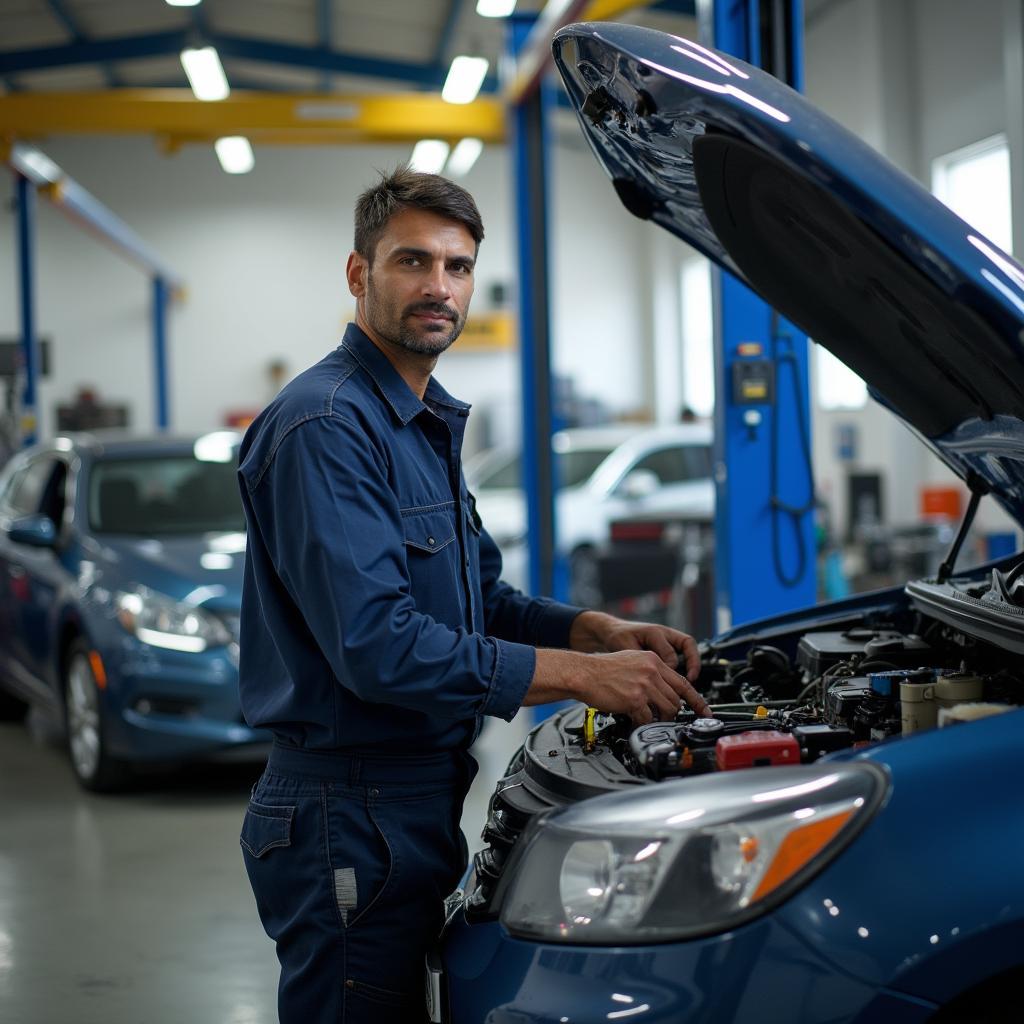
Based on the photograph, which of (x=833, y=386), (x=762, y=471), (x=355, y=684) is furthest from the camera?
(x=833, y=386)

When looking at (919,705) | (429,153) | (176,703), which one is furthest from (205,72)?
(919,705)

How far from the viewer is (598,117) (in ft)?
6.54

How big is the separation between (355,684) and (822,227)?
2.91 feet

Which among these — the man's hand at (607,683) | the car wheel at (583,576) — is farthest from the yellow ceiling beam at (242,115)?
the man's hand at (607,683)

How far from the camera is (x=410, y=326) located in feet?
6.36

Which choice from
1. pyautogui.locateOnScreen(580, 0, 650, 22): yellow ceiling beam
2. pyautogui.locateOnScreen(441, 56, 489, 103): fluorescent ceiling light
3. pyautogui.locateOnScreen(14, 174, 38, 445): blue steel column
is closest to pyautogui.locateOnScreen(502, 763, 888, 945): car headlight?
pyautogui.locateOnScreen(580, 0, 650, 22): yellow ceiling beam

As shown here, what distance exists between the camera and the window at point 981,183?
10414mm

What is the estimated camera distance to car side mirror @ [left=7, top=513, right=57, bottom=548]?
16.8 feet

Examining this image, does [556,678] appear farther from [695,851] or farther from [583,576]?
[583,576]

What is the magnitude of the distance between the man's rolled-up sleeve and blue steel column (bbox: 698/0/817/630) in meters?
2.71

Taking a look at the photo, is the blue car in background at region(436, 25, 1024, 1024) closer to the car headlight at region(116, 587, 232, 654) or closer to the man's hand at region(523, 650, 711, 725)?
the man's hand at region(523, 650, 711, 725)

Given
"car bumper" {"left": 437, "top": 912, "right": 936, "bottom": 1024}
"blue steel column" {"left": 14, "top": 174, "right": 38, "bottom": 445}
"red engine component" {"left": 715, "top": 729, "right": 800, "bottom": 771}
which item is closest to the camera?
"car bumper" {"left": 437, "top": 912, "right": 936, "bottom": 1024}

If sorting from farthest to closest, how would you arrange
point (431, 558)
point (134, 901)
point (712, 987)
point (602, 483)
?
1. point (602, 483)
2. point (134, 901)
3. point (431, 558)
4. point (712, 987)

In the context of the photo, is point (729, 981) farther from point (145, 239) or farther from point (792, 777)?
point (145, 239)
